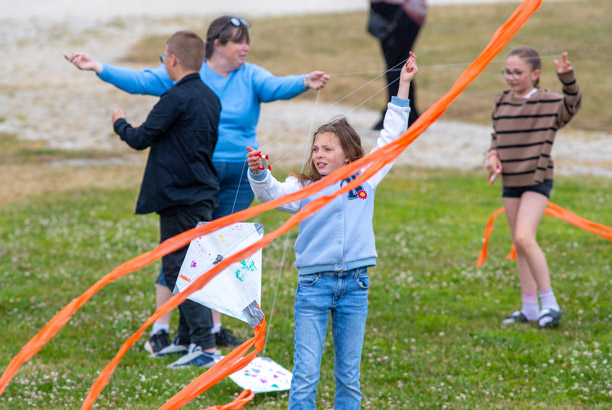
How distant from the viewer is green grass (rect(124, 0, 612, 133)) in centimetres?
2266

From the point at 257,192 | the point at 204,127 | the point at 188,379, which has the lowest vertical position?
the point at 188,379

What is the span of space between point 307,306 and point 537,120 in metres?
3.09

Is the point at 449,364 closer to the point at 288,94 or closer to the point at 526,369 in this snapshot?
the point at 526,369

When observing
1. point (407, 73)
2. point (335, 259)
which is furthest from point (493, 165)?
point (335, 259)

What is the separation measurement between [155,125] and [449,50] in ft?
82.4

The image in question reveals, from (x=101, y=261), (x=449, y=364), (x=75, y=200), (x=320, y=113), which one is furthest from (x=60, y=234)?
(x=320, y=113)

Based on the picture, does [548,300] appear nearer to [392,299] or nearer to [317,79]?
[392,299]

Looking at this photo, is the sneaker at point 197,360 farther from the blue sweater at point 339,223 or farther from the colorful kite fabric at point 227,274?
the blue sweater at point 339,223

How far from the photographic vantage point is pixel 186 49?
203 inches

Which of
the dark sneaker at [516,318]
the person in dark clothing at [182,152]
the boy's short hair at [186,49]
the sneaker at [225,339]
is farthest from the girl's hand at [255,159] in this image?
the dark sneaker at [516,318]

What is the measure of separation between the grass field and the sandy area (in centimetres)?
171

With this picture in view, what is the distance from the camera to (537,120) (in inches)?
237

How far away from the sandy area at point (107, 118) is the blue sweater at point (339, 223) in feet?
10.0

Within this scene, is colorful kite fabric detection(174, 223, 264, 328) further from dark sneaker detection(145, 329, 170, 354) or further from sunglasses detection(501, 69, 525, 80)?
sunglasses detection(501, 69, 525, 80)
